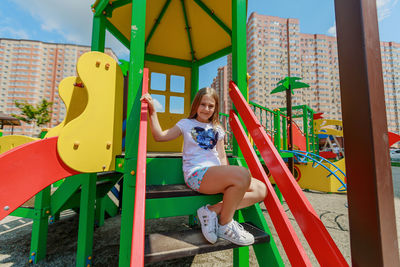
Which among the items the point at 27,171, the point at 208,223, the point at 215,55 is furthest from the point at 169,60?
the point at 208,223

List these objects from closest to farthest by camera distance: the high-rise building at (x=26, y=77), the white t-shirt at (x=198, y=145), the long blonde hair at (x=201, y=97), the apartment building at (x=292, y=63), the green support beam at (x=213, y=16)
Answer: the white t-shirt at (x=198, y=145) → the long blonde hair at (x=201, y=97) → the green support beam at (x=213, y=16) → the apartment building at (x=292, y=63) → the high-rise building at (x=26, y=77)

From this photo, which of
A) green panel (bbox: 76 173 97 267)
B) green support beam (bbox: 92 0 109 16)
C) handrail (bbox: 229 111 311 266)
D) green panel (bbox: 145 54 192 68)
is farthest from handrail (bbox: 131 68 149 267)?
green panel (bbox: 145 54 192 68)

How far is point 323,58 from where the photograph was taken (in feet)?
203

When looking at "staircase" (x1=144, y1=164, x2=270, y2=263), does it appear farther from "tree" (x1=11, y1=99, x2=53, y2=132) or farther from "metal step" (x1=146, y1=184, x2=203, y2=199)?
"tree" (x1=11, y1=99, x2=53, y2=132)

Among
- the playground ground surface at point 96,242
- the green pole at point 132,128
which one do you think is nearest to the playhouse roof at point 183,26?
the green pole at point 132,128

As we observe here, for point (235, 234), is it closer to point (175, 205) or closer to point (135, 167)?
point (175, 205)

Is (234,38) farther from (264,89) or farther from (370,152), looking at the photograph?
(264,89)

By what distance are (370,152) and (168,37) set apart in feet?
11.4

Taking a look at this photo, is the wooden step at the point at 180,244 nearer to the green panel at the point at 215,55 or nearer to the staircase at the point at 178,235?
the staircase at the point at 178,235

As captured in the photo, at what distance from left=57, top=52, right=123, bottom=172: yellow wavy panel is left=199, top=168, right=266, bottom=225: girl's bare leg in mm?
838

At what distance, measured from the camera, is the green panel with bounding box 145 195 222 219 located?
3.96ft

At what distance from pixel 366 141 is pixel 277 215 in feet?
2.54

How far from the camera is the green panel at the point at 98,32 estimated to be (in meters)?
2.29

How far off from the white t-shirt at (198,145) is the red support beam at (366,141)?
0.93 m
